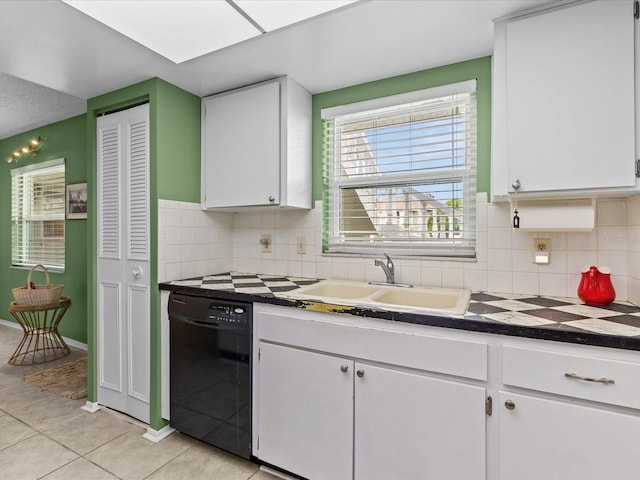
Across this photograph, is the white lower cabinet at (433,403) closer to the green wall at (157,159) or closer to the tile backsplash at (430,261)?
the tile backsplash at (430,261)

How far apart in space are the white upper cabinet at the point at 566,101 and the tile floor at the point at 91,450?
2.00m

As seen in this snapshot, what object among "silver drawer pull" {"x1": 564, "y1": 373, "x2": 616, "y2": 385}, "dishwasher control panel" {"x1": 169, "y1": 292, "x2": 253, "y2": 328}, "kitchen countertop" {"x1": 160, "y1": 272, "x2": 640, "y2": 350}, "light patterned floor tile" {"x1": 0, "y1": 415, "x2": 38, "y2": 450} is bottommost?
"light patterned floor tile" {"x1": 0, "y1": 415, "x2": 38, "y2": 450}

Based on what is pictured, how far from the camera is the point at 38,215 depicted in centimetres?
405

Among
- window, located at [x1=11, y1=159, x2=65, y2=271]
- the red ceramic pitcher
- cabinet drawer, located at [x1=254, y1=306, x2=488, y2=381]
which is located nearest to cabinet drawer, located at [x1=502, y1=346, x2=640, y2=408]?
cabinet drawer, located at [x1=254, y1=306, x2=488, y2=381]

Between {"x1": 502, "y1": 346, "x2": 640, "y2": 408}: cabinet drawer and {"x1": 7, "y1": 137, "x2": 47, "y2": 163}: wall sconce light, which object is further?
{"x1": 7, "y1": 137, "x2": 47, "y2": 163}: wall sconce light

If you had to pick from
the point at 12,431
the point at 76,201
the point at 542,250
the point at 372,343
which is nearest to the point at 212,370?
the point at 372,343

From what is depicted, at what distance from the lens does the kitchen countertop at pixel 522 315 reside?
117 centimetres

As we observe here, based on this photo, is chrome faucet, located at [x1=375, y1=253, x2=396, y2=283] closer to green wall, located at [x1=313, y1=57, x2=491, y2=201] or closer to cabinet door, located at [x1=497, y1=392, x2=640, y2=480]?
green wall, located at [x1=313, y1=57, x2=491, y2=201]

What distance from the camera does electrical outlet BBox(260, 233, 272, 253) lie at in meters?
2.61

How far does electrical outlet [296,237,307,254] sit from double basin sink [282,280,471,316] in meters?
0.30

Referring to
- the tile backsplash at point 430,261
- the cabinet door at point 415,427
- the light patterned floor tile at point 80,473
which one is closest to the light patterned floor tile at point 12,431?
the light patterned floor tile at point 80,473

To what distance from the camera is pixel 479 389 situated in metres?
1.32

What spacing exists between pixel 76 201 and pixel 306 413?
3.23 meters

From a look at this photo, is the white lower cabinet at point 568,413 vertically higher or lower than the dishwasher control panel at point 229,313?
lower
